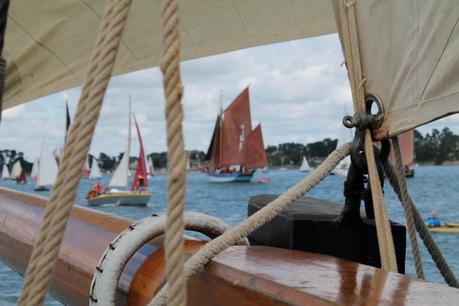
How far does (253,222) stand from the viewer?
126cm

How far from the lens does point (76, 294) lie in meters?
1.60

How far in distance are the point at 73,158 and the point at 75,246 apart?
903 millimetres

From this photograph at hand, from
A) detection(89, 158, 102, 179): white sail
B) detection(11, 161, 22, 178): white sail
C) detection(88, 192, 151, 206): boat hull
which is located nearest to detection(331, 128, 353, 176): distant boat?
detection(88, 192, 151, 206): boat hull

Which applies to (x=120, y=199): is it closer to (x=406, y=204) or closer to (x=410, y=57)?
(x=406, y=204)

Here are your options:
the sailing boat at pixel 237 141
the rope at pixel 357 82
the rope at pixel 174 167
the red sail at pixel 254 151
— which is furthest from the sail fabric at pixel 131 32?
the red sail at pixel 254 151

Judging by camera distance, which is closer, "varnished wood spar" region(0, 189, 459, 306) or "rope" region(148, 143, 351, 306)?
"varnished wood spar" region(0, 189, 459, 306)

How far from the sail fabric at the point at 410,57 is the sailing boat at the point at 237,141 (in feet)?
127

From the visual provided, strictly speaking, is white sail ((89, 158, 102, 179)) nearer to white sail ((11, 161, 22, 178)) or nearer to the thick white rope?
white sail ((11, 161, 22, 178))

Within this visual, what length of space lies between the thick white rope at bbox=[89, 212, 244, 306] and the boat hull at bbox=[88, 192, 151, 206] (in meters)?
27.7

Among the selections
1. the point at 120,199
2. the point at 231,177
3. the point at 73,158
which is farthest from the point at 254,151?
the point at 73,158

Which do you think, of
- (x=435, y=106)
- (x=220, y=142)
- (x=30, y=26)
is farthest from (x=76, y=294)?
(x=220, y=142)

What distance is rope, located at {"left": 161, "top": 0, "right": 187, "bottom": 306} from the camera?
68 cm

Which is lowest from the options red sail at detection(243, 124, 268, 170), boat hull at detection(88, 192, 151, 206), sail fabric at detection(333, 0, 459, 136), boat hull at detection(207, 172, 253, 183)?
boat hull at detection(88, 192, 151, 206)

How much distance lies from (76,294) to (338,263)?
714mm
